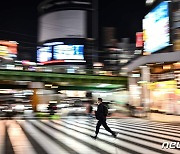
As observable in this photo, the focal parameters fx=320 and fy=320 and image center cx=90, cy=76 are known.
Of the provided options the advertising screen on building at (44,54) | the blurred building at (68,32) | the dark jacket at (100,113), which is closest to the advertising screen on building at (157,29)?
the dark jacket at (100,113)

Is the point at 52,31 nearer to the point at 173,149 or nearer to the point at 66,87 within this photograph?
the point at 66,87

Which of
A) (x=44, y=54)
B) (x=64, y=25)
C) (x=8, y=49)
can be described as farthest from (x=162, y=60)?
(x=64, y=25)

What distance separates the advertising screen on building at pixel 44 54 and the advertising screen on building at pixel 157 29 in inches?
1699

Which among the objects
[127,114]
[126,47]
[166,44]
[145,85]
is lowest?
[127,114]

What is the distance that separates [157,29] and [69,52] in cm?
4436

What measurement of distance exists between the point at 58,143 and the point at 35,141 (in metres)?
1.04

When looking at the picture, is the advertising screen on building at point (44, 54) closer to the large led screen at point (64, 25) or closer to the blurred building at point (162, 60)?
the large led screen at point (64, 25)

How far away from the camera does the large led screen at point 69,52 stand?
231ft

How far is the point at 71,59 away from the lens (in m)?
69.9

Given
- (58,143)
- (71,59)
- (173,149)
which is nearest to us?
(173,149)

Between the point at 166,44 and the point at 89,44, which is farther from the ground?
the point at 89,44

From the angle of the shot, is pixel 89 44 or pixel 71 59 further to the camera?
pixel 89 44

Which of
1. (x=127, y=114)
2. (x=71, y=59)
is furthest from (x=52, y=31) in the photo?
(x=127, y=114)

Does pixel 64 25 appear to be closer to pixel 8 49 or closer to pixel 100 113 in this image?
pixel 8 49
